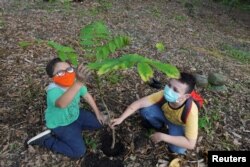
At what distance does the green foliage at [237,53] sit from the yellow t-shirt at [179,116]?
471cm

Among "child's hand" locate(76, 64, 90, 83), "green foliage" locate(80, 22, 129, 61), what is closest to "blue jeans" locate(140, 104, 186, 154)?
"green foliage" locate(80, 22, 129, 61)

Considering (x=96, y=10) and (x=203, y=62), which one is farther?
(x=96, y=10)

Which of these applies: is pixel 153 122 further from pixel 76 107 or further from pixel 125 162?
pixel 76 107

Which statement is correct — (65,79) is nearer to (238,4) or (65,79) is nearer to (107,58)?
(107,58)

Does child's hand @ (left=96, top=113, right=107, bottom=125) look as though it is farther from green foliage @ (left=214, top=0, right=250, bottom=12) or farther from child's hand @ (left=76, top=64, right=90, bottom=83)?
green foliage @ (left=214, top=0, right=250, bottom=12)

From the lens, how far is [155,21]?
9.70 metres

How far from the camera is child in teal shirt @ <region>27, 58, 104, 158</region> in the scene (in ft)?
11.1

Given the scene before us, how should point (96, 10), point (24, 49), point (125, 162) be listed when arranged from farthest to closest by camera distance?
point (96, 10)
point (24, 49)
point (125, 162)

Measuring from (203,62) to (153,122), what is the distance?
3.09 m

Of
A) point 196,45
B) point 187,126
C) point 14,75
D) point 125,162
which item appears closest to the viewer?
point 187,126

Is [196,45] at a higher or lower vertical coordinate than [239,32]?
higher

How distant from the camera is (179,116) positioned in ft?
11.5

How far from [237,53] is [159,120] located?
5.18 meters

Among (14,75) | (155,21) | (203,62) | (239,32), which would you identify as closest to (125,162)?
(14,75)
